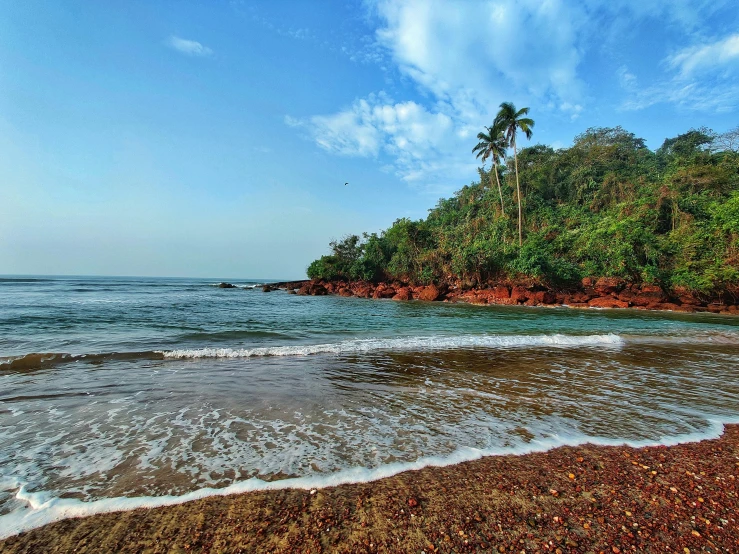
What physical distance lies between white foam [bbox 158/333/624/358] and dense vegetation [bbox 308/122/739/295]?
18.1 meters

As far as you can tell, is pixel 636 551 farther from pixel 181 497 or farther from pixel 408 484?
pixel 181 497

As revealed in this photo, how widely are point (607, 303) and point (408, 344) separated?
69.5ft

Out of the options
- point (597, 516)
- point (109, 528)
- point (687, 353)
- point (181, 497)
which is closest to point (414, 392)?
point (597, 516)

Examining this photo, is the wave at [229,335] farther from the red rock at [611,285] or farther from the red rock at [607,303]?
the red rock at [611,285]

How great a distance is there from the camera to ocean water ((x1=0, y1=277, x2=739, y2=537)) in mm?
3184

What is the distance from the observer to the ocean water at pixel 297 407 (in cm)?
318

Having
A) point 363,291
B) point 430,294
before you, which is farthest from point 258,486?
point 363,291

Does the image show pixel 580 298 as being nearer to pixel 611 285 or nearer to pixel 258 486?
pixel 611 285

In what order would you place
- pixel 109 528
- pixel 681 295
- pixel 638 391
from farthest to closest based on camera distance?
1. pixel 681 295
2. pixel 638 391
3. pixel 109 528

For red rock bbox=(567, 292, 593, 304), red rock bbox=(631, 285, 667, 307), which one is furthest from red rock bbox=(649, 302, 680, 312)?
red rock bbox=(567, 292, 593, 304)

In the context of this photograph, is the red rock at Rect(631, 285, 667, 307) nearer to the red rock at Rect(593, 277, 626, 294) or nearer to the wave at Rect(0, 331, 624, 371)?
the red rock at Rect(593, 277, 626, 294)

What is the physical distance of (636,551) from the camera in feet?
6.88

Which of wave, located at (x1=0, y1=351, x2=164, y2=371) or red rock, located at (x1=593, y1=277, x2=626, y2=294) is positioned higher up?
red rock, located at (x1=593, y1=277, x2=626, y2=294)

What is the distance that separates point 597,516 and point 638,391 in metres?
4.61
